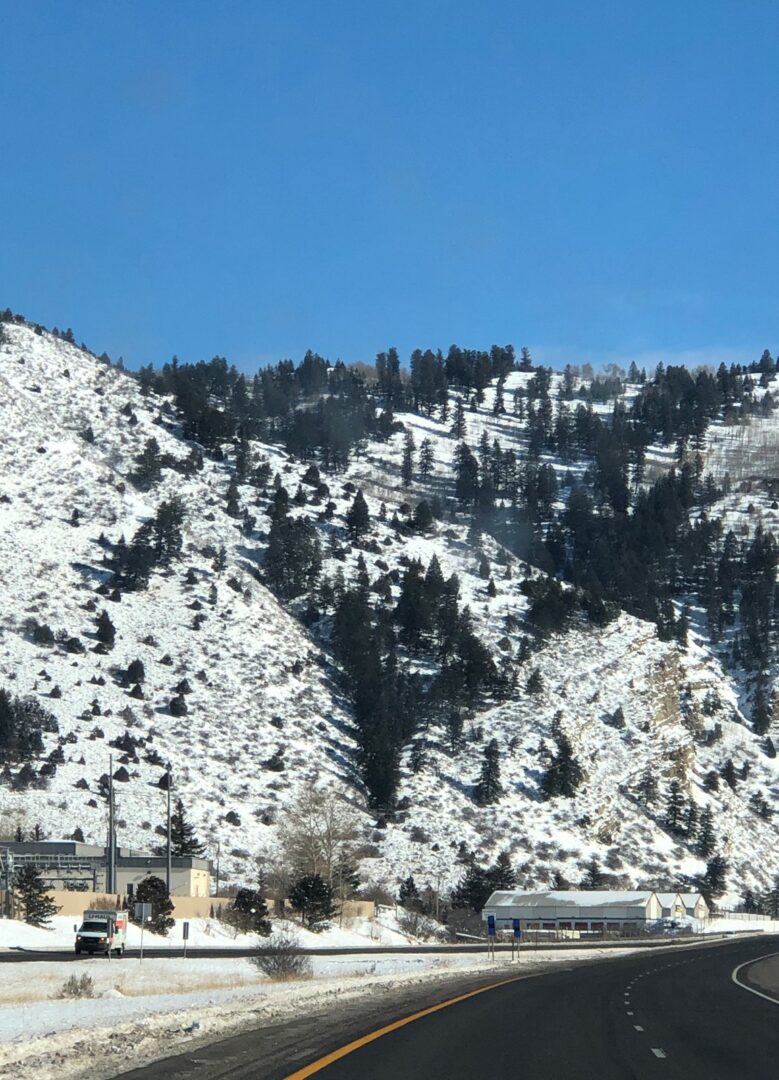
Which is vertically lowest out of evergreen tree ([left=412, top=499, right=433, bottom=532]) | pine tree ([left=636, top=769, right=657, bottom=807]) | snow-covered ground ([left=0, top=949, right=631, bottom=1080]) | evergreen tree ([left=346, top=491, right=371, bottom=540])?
snow-covered ground ([left=0, top=949, right=631, bottom=1080])

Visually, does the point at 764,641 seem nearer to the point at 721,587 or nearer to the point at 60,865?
the point at 721,587

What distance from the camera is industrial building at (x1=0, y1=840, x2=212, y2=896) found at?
76.2m

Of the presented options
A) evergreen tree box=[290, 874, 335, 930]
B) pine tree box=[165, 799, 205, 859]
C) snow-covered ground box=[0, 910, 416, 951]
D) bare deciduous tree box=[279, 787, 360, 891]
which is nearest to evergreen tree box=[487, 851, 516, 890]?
bare deciduous tree box=[279, 787, 360, 891]

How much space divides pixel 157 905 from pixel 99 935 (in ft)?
46.6

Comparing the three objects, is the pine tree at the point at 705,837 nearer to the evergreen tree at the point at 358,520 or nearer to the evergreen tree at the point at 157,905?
the evergreen tree at the point at 358,520

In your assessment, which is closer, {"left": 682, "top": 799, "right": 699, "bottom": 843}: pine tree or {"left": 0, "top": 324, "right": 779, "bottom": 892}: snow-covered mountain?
{"left": 0, "top": 324, "right": 779, "bottom": 892}: snow-covered mountain

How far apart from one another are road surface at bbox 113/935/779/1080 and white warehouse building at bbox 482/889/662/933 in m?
63.4

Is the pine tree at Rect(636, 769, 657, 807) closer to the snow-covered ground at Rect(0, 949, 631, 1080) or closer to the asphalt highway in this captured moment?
the asphalt highway

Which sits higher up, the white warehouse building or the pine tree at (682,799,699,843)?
the pine tree at (682,799,699,843)

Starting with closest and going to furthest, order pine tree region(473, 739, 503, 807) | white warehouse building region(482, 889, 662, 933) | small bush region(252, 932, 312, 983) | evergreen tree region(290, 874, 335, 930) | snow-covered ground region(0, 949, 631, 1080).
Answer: snow-covered ground region(0, 949, 631, 1080) → small bush region(252, 932, 312, 983) → evergreen tree region(290, 874, 335, 930) → white warehouse building region(482, 889, 662, 933) → pine tree region(473, 739, 503, 807)

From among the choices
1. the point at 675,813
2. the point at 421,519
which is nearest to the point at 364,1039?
the point at 675,813

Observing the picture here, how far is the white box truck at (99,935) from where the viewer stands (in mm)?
46594

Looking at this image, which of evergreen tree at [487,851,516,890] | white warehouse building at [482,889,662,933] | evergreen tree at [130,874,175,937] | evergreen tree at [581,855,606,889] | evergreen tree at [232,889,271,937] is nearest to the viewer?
evergreen tree at [130,874,175,937]

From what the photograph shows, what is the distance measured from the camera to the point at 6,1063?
659 inches
